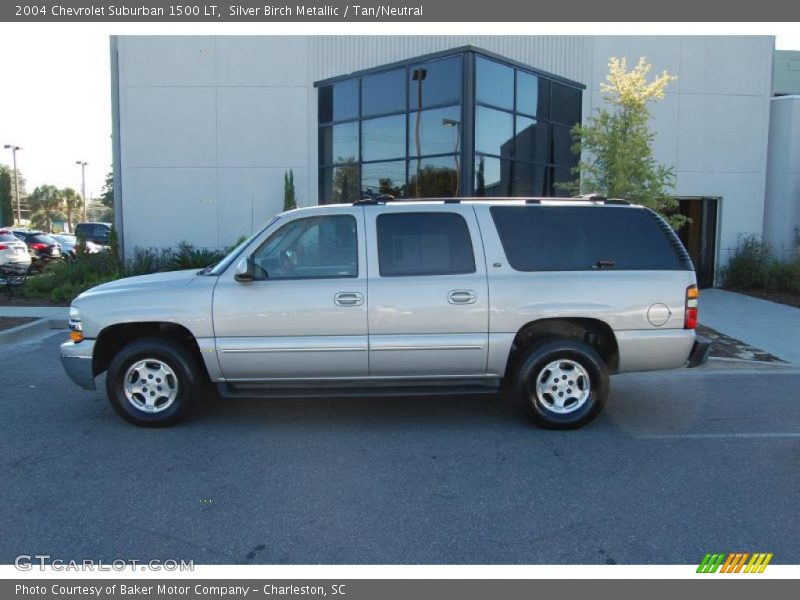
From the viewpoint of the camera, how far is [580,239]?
5.71 meters

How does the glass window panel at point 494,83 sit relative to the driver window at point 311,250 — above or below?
above

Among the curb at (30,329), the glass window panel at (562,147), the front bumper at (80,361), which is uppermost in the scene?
the glass window panel at (562,147)

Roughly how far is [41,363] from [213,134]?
9.14m

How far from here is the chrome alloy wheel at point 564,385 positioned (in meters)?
5.59

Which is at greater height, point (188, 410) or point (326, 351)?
point (326, 351)

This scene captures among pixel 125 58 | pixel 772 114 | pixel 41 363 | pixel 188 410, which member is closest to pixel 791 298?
pixel 772 114

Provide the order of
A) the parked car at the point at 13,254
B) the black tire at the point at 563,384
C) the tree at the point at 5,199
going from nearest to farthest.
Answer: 1. the black tire at the point at 563,384
2. the parked car at the point at 13,254
3. the tree at the point at 5,199

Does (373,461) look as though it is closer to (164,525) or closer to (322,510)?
(322,510)

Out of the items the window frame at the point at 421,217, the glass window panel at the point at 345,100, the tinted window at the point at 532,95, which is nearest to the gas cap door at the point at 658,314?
the window frame at the point at 421,217

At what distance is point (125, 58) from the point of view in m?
16.1

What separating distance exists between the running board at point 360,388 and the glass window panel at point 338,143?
1098 centimetres

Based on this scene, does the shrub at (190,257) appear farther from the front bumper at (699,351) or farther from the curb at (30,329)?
the front bumper at (699,351)

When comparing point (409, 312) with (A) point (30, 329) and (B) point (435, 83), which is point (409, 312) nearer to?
(A) point (30, 329)

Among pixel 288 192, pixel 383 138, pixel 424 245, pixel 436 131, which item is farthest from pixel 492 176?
pixel 424 245
